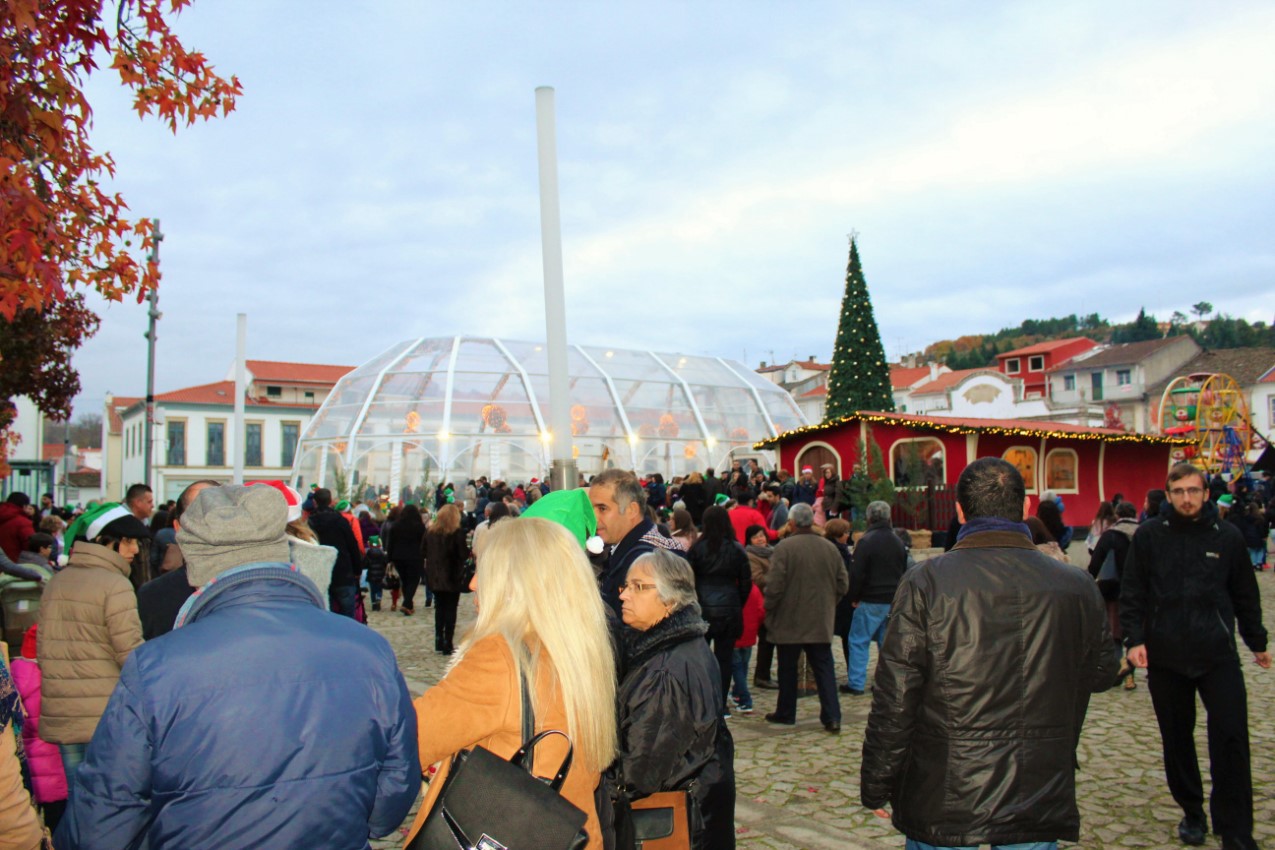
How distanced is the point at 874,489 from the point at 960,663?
1693 centimetres

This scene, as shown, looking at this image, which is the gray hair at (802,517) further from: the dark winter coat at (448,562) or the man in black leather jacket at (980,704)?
the man in black leather jacket at (980,704)

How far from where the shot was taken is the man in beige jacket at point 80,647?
4223mm

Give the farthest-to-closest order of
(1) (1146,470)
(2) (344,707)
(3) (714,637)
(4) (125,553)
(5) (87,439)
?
1. (5) (87,439)
2. (1) (1146,470)
3. (3) (714,637)
4. (4) (125,553)
5. (2) (344,707)

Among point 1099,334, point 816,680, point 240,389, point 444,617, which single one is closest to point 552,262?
point 816,680

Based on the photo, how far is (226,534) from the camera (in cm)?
226

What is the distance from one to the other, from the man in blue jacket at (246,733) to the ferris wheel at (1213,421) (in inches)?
1317

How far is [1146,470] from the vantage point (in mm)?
26984

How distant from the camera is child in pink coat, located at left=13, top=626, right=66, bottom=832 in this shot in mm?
3797

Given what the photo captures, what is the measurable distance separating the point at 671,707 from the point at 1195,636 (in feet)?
9.64

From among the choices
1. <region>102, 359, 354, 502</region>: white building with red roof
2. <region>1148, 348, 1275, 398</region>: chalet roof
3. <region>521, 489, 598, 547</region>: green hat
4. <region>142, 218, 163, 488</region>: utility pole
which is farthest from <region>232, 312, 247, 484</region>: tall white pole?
<region>1148, 348, 1275, 398</region>: chalet roof

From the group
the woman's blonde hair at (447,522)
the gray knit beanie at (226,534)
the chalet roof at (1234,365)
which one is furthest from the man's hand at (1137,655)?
the chalet roof at (1234,365)

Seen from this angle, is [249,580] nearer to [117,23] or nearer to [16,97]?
[16,97]

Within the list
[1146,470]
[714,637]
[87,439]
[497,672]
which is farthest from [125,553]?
[87,439]

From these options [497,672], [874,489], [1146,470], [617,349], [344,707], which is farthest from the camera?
[617,349]
